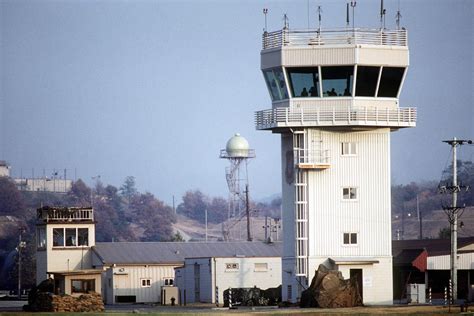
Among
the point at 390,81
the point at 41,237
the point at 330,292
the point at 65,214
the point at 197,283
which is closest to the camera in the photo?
the point at 330,292

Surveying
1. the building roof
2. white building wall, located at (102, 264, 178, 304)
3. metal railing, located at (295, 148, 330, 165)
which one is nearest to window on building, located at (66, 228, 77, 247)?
→ white building wall, located at (102, 264, 178, 304)

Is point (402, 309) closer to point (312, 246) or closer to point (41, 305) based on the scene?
point (312, 246)

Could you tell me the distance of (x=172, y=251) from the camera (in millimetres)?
108812

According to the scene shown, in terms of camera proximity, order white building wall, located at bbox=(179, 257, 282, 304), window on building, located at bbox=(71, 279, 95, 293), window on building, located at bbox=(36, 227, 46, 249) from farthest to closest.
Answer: window on building, located at bbox=(36, 227, 46, 249) < white building wall, located at bbox=(179, 257, 282, 304) < window on building, located at bbox=(71, 279, 95, 293)

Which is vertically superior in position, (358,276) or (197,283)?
(358,276)

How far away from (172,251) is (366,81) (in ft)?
101

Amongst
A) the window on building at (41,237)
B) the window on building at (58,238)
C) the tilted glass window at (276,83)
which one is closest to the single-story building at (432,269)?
the tilted glass window at (276,83)

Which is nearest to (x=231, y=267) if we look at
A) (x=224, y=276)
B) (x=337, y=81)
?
(x=224, y=276)

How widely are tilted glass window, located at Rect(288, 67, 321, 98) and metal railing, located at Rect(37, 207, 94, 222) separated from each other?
26651 millimetres

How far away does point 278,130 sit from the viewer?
85062 millimetres

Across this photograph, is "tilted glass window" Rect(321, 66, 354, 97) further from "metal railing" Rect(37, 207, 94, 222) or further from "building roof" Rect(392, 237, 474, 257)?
"metal railing" Rect(37, 207, 94, 222)

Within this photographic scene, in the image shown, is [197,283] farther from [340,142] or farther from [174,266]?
[340,142]

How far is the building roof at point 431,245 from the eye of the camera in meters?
90.9

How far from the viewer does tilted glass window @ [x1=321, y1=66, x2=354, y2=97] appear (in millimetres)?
82750
